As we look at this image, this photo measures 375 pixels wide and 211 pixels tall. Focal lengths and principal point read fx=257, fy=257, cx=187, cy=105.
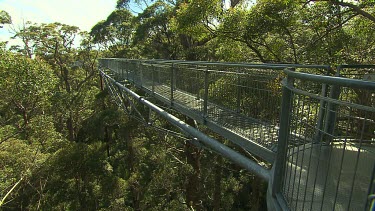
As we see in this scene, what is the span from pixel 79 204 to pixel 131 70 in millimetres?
7505

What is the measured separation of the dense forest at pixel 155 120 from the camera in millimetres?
5832

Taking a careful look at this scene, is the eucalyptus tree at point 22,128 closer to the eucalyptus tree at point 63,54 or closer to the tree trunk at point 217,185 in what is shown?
the eucalyptus tree at point 63,54

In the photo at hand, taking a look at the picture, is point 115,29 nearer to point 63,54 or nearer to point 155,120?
point 63,54

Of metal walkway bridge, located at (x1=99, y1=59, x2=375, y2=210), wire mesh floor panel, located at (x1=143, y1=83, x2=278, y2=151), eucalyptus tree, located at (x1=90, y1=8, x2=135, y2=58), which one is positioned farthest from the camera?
eucalyptus tree, located at (x1=90, y1=8, x2=135, y2=58)

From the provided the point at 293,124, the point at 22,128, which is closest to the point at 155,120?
the point at 293,124

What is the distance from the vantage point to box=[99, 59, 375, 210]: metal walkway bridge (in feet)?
4.35

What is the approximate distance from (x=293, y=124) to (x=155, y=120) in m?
5.60

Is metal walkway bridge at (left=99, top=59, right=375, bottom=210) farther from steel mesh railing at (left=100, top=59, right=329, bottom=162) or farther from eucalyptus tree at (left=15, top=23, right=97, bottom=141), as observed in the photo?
eucalyptus tree at (left=15, top=23, right=97, bottom=141)

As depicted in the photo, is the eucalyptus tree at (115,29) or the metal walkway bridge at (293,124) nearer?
the metal walkway bridge at (293,124)

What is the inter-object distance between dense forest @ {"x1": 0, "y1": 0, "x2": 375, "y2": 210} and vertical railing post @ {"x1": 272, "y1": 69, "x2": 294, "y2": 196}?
407 centimetres

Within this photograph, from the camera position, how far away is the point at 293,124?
184 centimetres

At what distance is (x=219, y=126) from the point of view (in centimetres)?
281

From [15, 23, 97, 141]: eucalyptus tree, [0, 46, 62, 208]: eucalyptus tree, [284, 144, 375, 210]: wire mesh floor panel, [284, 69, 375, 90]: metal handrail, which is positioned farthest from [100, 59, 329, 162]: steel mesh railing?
[15, 23, 97, 141]: eucalyptus tree

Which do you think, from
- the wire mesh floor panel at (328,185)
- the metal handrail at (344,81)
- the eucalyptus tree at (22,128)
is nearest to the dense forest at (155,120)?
the eucalyptus tree at (22,128)
